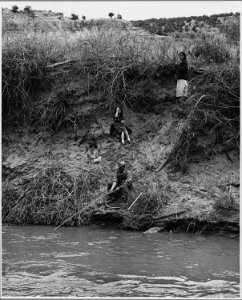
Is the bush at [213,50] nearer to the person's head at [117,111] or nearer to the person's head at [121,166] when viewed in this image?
the person's head at [117,111]

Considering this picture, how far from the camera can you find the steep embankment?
10.1 m

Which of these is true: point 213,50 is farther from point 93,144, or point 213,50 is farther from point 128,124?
point 93,144

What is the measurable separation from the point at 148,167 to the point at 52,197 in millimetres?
2319

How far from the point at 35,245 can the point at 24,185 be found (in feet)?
9.45

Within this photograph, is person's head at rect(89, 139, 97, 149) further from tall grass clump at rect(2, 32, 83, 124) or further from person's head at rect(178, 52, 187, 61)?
person's head at rect(178, 52, 187, 61)

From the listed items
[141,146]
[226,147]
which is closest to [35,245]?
[141,146]

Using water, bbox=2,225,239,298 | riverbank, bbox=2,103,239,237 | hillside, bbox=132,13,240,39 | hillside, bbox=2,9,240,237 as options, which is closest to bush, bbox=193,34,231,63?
hillside, bbox=2,9,240,237

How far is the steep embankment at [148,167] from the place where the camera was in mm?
10070

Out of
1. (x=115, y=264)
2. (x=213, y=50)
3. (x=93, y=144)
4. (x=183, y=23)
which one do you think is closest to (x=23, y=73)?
(x=93, y=144)

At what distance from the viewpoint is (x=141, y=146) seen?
12.1 m

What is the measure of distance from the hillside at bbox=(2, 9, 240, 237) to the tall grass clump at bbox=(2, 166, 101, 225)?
24 mm

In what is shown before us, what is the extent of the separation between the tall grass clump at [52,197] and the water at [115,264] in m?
0.51

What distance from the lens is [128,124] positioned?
12516mm

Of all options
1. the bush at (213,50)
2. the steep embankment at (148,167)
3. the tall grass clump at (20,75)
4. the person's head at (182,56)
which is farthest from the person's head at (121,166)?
the bush at (213,50)
